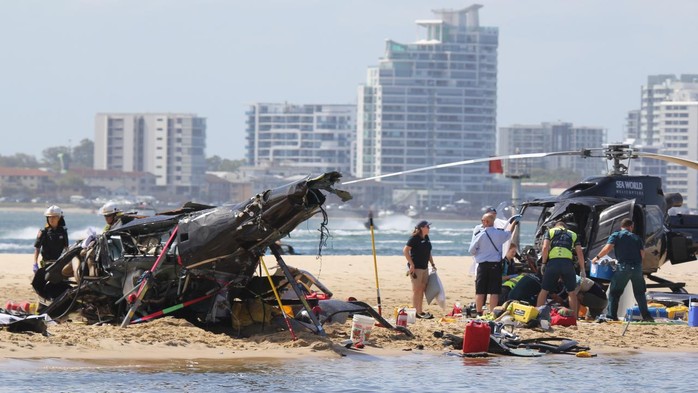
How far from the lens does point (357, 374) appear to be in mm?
13461

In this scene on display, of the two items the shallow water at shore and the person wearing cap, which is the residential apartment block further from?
the shallow water at shore

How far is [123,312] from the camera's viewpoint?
1548 centimetres

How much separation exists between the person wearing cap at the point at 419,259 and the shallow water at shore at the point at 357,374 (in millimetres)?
2962

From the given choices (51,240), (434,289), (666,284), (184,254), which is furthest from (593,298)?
(51,240)

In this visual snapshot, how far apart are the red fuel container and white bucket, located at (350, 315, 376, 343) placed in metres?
1.03

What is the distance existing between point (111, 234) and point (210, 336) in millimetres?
1685

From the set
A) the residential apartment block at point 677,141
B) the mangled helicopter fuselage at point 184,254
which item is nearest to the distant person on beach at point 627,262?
the mangled helicopter fuselage at point 184,254

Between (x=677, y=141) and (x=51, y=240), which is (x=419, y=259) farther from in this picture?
(x=677, y=141)

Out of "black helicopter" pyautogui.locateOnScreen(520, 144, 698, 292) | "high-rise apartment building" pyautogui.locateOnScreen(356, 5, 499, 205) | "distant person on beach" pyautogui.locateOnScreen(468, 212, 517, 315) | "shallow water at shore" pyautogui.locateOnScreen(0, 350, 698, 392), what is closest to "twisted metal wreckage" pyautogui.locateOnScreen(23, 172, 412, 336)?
"shallow water at shore" pyautogui.locateOnScreen(0, 350, 698, 392)

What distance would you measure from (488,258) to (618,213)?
254 centimetres

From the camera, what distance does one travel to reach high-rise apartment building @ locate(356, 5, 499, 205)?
632 ft

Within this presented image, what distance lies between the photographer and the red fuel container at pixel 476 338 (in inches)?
582

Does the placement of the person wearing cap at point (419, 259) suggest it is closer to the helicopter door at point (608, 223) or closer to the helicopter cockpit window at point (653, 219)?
the helicopter door at point (608, 223)

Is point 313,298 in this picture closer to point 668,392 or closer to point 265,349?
point 265,349
